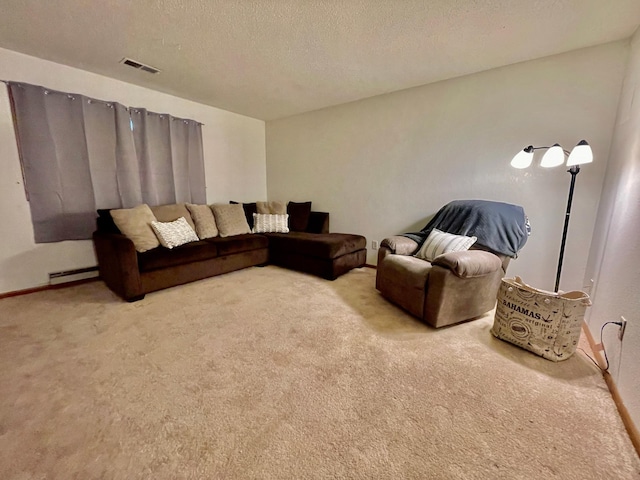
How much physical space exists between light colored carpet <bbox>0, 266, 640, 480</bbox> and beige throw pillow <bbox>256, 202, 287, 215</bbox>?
2048mm

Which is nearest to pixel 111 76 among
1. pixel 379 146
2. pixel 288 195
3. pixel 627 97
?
pixel 288 195

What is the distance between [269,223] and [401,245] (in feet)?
6.65

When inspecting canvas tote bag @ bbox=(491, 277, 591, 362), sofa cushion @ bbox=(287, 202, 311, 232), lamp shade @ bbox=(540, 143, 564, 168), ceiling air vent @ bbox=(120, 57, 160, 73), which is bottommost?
canvas tote bag @ bbox=(491, 277, 591, 362)

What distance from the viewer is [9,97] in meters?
2.37

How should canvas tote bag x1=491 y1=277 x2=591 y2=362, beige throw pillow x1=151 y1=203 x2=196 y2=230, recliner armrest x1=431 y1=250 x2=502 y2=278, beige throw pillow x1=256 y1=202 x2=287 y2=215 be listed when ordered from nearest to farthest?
canvas tote bag x1=491 y1=277 x2=591 y2=362
recliner armrest x1=431 y1=250 x2=502 y2=278
beige throw pillow x1=151 y1=203 x2=196 y2=230
beige throw pillow x1=256 y1=202 x2=287 y2=215

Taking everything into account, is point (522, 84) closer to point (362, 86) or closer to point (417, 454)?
point (362, 86)

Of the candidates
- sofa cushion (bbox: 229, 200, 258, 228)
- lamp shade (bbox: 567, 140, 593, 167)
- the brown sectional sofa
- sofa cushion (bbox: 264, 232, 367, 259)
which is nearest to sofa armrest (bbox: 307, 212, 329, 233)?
the brown sectional sofa

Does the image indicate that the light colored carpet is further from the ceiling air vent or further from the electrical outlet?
the ceiling air vent

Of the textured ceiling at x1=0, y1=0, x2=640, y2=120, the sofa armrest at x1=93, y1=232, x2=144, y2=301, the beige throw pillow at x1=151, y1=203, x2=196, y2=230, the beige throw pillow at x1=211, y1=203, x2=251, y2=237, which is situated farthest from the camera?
the beige throw pillow at x1=211, y1=203, x2=251, y2=237

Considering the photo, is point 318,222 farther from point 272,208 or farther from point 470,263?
point 470,263

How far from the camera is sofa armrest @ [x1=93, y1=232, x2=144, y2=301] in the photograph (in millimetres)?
2320

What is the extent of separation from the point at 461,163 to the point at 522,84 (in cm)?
82

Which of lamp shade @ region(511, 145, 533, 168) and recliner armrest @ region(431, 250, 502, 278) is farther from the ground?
lamp shade @ region(511, 145, 533, 168)

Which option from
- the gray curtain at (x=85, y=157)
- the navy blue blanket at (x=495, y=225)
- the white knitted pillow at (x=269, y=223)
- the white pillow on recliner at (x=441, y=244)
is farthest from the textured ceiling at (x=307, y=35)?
the white knitted pillow at (x=269, y=223)
